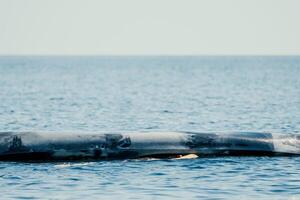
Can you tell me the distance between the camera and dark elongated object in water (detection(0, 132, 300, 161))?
24.1 m

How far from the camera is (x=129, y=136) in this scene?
2503cm

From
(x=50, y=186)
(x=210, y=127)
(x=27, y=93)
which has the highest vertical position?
(x=27, y=93)

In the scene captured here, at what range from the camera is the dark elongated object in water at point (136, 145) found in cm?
2411

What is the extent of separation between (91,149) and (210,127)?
12826 millimetres

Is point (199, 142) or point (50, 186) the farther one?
point (199, 142)

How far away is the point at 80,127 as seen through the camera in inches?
1432

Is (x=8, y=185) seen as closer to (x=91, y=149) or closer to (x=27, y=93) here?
(x=91, y=149)

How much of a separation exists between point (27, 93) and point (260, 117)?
2663 centimetres

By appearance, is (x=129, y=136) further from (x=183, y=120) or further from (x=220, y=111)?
(x=220, y=111)

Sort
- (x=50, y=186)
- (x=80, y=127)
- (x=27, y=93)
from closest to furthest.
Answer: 1. (x=50, y=186)
2. (x=80, y=127)
3. (x=27, y=93)

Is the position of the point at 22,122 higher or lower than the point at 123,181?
higher

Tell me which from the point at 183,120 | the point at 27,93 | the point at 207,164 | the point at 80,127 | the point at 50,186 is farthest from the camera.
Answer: the point at 27,93

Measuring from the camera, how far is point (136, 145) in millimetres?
24750

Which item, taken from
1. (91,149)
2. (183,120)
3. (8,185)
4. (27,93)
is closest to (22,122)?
(183,120)
